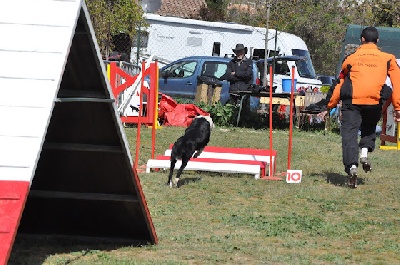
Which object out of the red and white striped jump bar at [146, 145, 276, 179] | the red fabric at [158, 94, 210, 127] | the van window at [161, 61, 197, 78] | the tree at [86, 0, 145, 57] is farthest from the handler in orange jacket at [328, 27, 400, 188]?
the tree at [86, 0, 145, 57]

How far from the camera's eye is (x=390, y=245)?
730cm

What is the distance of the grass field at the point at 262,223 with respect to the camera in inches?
263

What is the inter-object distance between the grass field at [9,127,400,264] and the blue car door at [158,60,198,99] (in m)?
9.18

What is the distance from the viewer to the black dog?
10586 mm

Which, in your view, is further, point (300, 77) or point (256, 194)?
point (300, 77)

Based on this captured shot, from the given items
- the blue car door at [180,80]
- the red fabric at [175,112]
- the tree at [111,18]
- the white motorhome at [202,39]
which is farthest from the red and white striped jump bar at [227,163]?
the white motorhome at [202,39]

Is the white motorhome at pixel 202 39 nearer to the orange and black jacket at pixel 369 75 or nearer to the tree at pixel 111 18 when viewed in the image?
the tree at pixel 111 18

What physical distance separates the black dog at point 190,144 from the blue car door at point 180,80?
36.7 feet

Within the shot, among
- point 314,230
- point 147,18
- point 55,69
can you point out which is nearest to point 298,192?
point 314,230

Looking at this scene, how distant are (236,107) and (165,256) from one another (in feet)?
→ 44.1

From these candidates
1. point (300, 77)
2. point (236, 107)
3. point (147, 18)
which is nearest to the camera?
point (236, 107)

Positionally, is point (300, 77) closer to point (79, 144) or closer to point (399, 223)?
point (399, 223)

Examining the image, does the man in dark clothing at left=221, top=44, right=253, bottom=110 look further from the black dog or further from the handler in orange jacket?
the handler in orange jacket

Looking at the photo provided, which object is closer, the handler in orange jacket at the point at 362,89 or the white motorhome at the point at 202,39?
the handler in orange jacket at the point at 362,89
